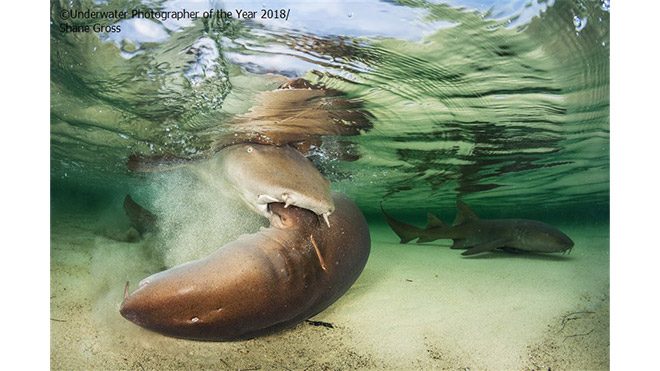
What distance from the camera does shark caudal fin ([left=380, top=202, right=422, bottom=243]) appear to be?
14.1 ft

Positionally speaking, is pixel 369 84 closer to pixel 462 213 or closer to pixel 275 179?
pixel 275 179

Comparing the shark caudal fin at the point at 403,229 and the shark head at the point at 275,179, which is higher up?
the shark head at the point at 275,179

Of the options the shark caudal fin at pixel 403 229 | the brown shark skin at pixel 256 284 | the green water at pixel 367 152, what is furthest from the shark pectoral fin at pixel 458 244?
the brown shark skin at pixel 256 284

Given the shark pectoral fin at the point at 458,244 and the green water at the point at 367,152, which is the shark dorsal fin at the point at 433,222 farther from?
the green water at the point at 367,152

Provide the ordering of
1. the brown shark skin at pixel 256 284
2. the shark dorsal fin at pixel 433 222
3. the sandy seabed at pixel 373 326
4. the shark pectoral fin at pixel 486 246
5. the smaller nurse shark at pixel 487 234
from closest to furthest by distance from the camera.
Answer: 1. the brown shark skin at pixel 256 284
2. the sandy seabed at pixel 373 326
3. the smaller nurse shark at pixel 487 234
4. the shark pectoral fin at pixel 486 246
5. the shark dorsal fin at pixel 433 222

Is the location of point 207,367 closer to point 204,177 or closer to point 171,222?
point 171,222

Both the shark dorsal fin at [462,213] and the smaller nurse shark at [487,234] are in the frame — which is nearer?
the smaller nurse shark at [487,234]

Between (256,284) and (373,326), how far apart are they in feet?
3.12

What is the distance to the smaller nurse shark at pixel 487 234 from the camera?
382cm

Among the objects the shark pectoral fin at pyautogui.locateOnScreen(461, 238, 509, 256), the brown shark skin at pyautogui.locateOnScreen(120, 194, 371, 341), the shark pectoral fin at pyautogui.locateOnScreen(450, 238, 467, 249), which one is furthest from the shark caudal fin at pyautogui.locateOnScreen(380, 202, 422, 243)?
the brown shark skin at pyautogui.locateOnScreen(120, 194, 371, 341)

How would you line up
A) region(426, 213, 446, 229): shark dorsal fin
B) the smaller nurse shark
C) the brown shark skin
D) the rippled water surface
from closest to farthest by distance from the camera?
the brown shark skin < the rippled water surface < the smaller nurse shark < region(426, 213, 446, 229): shark dorsal fin

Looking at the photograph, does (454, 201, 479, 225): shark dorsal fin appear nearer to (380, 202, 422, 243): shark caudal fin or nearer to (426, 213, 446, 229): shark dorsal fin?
(426, 213, 446, 229): shark dorsal fin

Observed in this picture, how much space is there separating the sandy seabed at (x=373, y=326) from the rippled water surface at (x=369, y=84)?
46cm

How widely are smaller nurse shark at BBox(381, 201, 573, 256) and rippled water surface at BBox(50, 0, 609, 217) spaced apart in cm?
15
